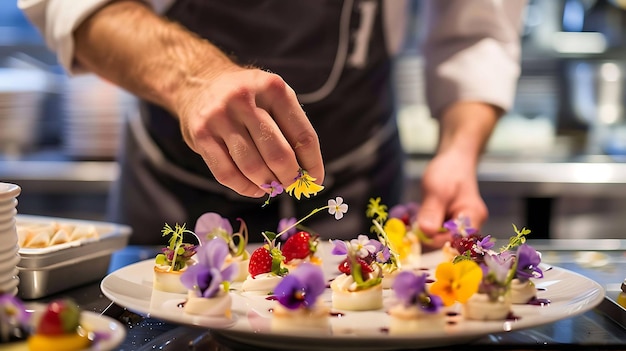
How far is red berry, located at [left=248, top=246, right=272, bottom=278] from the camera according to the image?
3.78 feet

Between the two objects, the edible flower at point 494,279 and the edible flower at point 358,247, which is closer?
the edible flower at point 494,279

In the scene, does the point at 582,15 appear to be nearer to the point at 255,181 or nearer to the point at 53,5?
the point at 53,5

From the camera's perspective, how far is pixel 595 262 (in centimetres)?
143

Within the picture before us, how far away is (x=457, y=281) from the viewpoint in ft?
3.17

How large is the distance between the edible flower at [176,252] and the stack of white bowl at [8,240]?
204 mm

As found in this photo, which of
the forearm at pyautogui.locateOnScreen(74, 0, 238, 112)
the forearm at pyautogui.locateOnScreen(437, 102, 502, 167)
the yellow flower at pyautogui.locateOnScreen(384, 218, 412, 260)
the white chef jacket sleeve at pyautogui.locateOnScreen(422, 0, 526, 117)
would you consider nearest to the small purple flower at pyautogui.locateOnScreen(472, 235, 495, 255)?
the yellow flower at pyautogui.locateOnScreen(384, 218, 412, 260)

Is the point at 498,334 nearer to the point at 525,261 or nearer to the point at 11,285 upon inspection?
the point at 525,261

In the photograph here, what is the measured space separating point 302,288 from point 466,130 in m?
0.97

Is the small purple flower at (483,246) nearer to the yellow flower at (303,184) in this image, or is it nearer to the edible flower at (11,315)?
the yellow flower at (303,184)

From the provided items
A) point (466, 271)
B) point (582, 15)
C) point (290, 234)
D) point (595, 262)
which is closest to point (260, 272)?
point (290, 234)

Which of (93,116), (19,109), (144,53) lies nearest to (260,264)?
(144,53)

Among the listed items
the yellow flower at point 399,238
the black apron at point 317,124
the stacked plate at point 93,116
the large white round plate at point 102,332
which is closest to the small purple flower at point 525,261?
the yellow flower at point 399,238

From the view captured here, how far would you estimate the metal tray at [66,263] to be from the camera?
3.64 ft

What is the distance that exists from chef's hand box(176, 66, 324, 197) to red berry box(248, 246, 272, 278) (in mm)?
191
